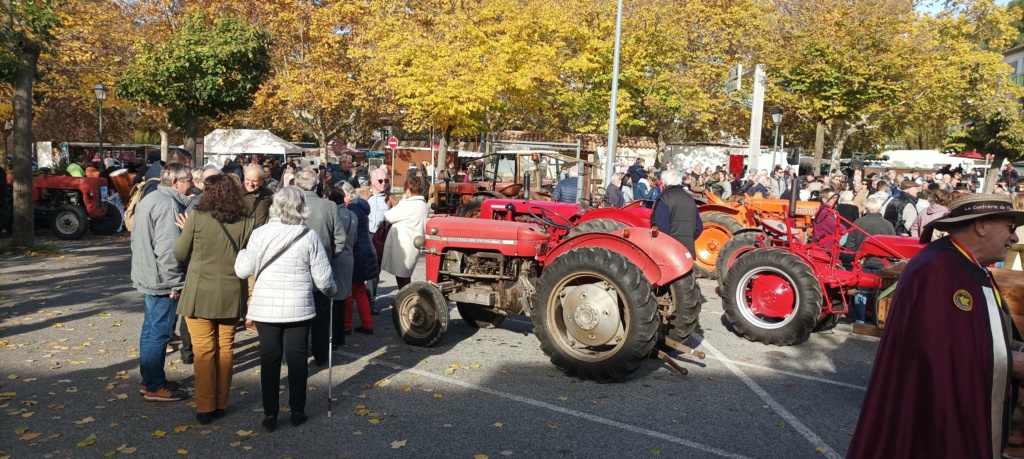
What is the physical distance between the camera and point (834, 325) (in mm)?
8734

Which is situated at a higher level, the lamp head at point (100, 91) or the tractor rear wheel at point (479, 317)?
the lamp head at point (100, 91)

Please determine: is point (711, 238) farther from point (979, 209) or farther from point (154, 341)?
point (979, 209)

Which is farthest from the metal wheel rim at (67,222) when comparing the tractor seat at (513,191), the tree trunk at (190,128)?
the tractor seat at (513,191)

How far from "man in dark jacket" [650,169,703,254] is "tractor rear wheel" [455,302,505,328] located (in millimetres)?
1974

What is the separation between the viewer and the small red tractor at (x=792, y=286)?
7695mm

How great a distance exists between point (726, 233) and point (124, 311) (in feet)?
27.2

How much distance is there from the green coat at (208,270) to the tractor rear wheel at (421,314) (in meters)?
2.29

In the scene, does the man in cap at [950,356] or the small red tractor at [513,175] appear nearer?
the man in cap at [950,356]

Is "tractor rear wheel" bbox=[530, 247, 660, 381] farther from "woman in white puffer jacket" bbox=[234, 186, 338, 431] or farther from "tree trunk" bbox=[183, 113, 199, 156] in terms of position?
"tree trunk" bbox=[183, 113, 199, 156]

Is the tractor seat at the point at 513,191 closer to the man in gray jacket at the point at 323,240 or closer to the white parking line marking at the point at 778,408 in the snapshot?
the white parking line marking at the point at 778,408

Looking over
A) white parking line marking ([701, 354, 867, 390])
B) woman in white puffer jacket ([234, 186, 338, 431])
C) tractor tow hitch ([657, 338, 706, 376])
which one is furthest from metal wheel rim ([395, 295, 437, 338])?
white parking line marking ([701, 354, 867, 390])

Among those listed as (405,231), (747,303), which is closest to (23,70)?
(405,231)

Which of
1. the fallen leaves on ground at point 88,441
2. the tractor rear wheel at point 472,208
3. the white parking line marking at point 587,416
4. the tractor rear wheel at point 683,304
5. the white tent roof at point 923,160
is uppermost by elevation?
the white tent roof at point 923,160

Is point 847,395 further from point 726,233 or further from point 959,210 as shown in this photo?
point 726,233
